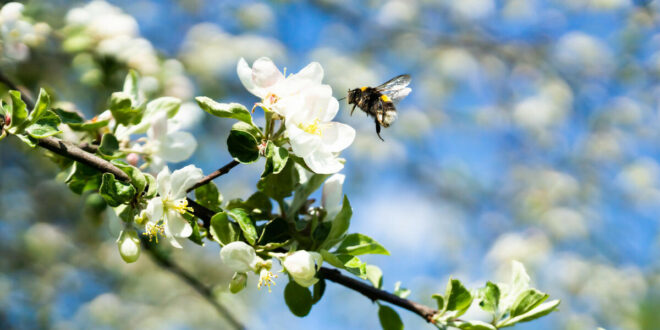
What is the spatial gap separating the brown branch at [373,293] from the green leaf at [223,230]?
5.4 inches

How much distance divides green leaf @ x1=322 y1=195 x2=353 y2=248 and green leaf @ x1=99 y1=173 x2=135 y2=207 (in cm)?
27

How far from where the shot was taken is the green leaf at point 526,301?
763 millimetres

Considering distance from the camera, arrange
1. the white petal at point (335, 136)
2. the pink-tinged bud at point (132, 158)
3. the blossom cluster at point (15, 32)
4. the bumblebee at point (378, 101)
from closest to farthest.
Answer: the white petal at point (335, 136)
the bumblebee at point (378, 101)
the pink-tinged bud at point (132, 158)
the blossom cluster at point (15, 32)

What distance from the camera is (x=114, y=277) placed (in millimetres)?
4609

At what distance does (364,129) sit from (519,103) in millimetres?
1515

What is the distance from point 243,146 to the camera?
69cm

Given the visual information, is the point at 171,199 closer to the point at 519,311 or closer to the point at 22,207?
the point at 519,311

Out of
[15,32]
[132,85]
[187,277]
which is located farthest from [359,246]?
[15,32]

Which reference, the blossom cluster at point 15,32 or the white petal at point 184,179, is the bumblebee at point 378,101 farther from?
the blossom cluster at point 15,32

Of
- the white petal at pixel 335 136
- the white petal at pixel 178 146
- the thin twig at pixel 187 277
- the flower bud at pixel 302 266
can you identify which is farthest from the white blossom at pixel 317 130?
the thin twig at pixel 187 277

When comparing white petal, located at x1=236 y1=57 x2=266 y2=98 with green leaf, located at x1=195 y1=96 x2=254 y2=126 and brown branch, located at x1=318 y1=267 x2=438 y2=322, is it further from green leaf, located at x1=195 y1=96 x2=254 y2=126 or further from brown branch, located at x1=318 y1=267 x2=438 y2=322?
brown branch, located at x1=318 y1=267 x2=438 y2=322

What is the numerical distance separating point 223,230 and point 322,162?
0.51 ft

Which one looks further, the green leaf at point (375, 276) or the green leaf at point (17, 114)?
the green leaf at point (375, 276)

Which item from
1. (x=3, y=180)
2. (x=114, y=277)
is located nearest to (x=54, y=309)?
(x=114, y=277)
